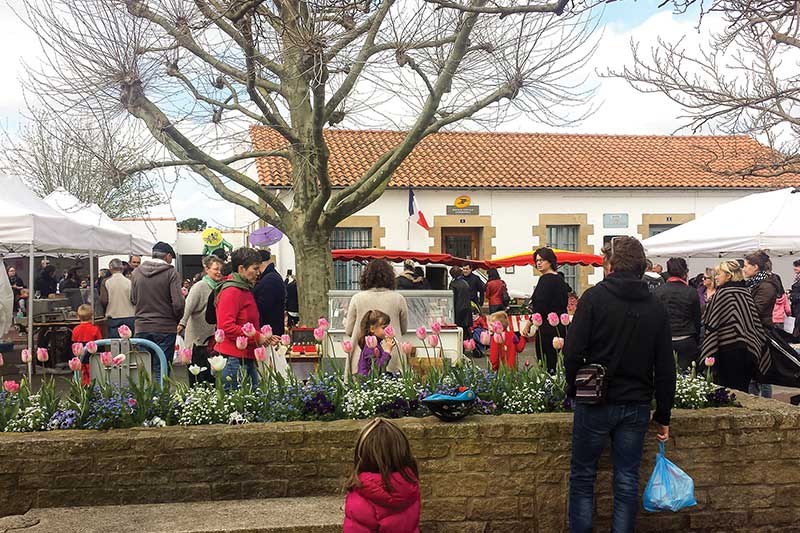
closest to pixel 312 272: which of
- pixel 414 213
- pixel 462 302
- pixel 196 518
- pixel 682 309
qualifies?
pixel 462 302

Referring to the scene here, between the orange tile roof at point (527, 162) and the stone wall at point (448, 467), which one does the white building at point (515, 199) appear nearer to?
the orange tile roof at point (527, 162)

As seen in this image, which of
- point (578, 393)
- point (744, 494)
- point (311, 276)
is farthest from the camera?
point (311, 276)

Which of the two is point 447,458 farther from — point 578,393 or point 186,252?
point 186,252

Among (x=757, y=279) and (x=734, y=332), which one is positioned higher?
(x=757, y=279)

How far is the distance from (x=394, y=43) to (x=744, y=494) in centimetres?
695

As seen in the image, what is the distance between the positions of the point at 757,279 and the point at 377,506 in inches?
243

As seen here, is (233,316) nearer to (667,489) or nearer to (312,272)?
(667,489)

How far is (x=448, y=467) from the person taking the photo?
4.63m

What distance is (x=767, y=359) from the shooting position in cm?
702

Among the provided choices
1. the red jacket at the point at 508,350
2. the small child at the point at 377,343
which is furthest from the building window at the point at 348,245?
the small child at the point at 377,343

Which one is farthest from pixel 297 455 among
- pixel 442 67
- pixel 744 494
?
pixel 442 67

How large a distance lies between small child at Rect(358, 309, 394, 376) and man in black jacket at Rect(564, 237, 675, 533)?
1926 mm

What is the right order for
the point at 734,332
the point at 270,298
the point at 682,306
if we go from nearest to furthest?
the point at 734,332, the point at 682,306, the point at 270,298

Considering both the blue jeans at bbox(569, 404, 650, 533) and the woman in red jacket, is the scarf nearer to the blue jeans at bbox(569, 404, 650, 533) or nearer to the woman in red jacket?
the blue jeans at bbox(569, 404, 650, 533)
